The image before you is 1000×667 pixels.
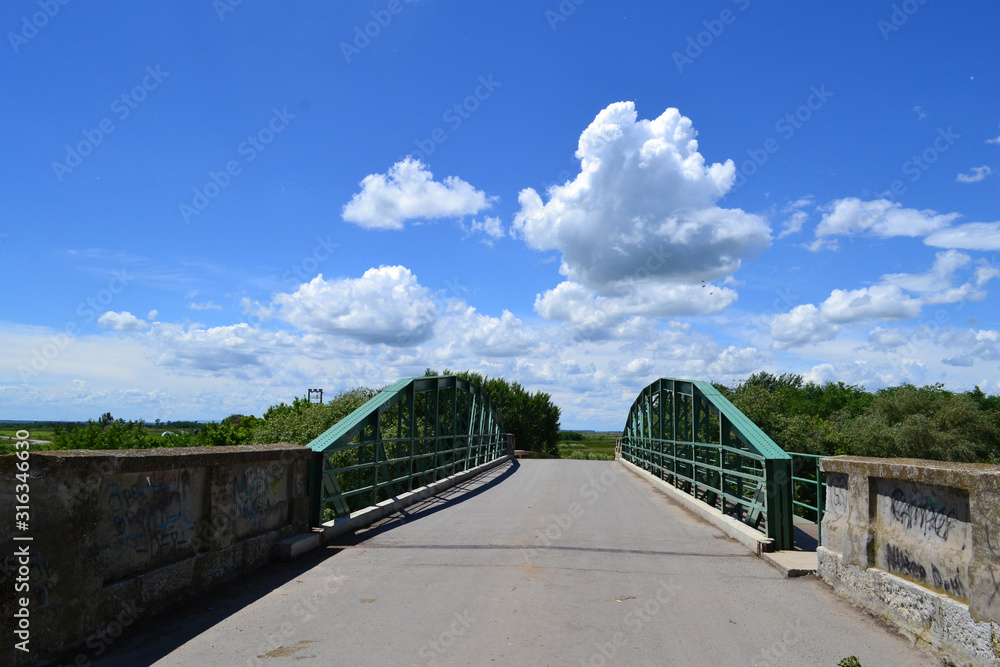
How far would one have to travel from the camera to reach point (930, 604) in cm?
399

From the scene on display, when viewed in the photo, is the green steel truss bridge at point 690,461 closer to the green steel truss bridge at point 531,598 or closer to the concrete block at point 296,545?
the green steel truss bridge at point 531,598

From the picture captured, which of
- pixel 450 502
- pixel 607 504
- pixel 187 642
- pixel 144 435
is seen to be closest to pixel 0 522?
pixel 187 642

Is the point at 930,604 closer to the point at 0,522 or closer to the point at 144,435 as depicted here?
the point at 0,522

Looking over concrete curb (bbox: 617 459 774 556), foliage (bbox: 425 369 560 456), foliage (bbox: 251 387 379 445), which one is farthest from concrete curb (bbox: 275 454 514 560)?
foliage (bbox: 425 369 560 456)

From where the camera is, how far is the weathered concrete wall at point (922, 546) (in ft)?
11.5

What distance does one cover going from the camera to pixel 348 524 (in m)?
7.78

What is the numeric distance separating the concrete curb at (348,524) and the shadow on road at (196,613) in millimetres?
96

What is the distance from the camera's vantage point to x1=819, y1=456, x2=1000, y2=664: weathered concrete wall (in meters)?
3.52

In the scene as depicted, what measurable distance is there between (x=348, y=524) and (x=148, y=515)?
3477 mm

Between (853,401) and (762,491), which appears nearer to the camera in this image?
(762,491)

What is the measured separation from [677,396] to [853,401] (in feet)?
136

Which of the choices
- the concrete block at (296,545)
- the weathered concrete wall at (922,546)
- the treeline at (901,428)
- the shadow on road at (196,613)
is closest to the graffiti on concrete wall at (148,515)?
the shadow on road at (196,613)

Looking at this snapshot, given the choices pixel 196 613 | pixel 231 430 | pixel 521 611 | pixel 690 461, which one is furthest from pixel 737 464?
pixel 231 430

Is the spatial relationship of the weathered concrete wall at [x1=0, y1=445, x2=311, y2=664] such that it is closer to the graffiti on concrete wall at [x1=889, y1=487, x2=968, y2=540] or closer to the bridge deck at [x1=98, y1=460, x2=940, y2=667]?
the bridge deck at [x1=98, y1=460, x2=940, y2=667]
